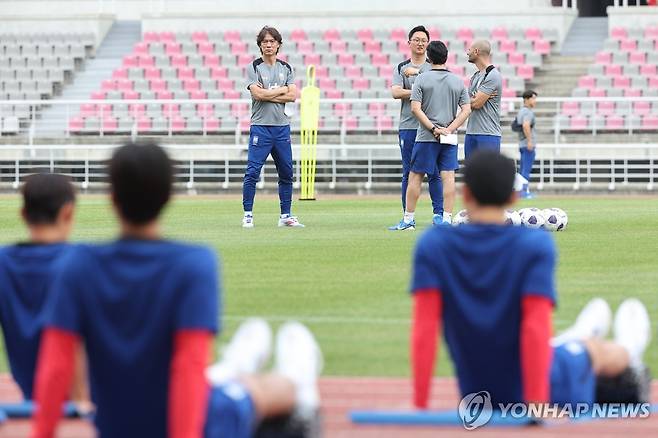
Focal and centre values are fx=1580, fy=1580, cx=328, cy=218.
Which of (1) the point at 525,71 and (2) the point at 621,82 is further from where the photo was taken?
(1) the point at 525,71

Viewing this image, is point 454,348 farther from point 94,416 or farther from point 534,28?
point 534,28

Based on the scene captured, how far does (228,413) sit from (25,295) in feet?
5.16

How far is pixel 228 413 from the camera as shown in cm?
467

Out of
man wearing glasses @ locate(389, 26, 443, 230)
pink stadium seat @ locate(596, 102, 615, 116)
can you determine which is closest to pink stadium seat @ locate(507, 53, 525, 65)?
pink stadium seat @ locate(596, 102, 615, 116)

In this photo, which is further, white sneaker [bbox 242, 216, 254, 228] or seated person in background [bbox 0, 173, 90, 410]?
white sneaker [bbox 242, 216, 254, 228]

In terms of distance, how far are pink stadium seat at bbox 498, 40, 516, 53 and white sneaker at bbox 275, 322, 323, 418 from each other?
1236 inches

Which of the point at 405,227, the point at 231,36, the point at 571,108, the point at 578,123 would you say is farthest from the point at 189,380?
the point at 231,36

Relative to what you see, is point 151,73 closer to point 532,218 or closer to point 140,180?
point 532,218

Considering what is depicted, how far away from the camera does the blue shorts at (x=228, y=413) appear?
15.2 feet

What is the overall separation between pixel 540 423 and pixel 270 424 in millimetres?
1118

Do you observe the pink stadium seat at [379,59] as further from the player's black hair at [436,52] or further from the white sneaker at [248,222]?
the player's black hair at [436,52]

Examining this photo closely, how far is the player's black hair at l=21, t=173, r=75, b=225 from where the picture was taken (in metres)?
5.75

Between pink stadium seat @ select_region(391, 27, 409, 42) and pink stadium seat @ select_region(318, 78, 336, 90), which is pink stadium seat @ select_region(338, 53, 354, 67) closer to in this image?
pink stadium seat @ select_region(318, 78, 336, 90)

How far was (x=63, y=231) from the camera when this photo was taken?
5.91m
